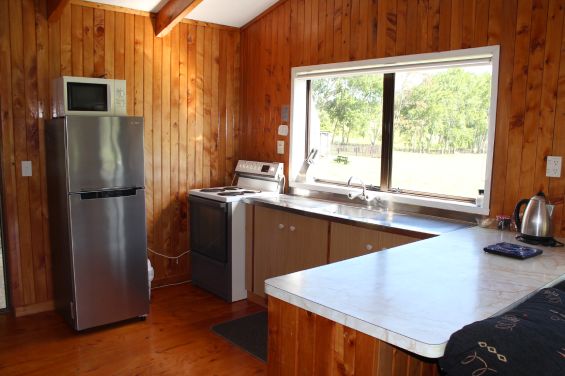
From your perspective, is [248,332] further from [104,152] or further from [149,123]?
[149,123]

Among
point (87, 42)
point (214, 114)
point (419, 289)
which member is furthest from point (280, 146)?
point (419, 289)

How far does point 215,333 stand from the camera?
11.1 feet

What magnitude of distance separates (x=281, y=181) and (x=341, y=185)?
0.56 meters

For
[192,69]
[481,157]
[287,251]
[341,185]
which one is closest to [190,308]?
[287,251]

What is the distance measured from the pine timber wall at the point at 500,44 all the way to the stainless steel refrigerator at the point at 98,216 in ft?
5.33

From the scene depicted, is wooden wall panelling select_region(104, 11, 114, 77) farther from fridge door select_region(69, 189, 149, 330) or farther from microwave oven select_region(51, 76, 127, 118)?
fridge door select_region(69, 189, 149, 330)

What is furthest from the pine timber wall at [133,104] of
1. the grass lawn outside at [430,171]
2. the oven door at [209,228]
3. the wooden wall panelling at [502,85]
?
the wooden wall panelling at [502,85]

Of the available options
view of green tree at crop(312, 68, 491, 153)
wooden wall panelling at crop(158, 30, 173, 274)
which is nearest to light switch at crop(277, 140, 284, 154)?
view of green tree at crop(312, 68, 491, 153)

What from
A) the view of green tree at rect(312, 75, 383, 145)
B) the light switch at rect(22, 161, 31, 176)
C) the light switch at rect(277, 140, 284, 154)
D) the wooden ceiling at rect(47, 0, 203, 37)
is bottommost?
the light switch at rect(22, 161, 31, 176)

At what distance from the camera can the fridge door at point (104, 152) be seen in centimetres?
315

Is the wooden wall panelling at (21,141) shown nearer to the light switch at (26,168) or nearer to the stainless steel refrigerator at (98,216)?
the light switch at (26,168)

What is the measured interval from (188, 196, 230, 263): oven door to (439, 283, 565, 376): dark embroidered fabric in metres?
2.79

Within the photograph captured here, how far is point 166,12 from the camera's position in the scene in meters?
3.86

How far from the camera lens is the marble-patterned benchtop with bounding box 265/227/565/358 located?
1337mm
